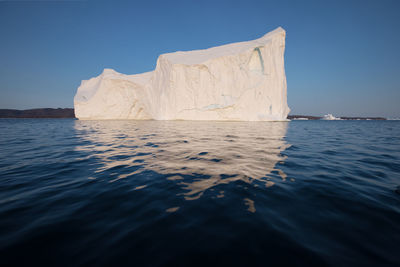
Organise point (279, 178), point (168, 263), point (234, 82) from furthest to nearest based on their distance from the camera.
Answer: point (234, 82) → point (279, 178) → point (168, 263)

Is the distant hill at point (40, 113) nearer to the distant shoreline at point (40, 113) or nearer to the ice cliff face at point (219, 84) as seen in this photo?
the distant shoreline at point (40, 113)

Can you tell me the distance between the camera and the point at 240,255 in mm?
1154

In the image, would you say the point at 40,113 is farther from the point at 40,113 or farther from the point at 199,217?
the point at 199,217

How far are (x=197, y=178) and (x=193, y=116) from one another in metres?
22.7

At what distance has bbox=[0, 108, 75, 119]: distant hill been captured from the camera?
66.9 m

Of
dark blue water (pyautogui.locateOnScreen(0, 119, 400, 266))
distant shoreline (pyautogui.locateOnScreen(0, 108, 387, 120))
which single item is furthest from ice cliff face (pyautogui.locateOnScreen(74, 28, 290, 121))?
distant shoreline (pyautogui.locateOnScreen(0, 108, 387, 120))

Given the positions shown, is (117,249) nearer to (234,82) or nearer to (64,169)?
(64,169)

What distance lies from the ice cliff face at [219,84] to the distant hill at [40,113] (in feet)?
210

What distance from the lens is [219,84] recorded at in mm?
23109

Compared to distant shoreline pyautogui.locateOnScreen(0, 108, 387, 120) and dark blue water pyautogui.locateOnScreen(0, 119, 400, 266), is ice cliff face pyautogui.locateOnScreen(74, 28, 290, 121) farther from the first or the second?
distant shoreline pyautogui.locateOnScreen(0, 108, 387, 120)

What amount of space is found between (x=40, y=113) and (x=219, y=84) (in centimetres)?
9537

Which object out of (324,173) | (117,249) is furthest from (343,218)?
(117,249)

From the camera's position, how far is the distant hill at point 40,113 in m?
66.9

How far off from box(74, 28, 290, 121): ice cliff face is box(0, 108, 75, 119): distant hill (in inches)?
2519
